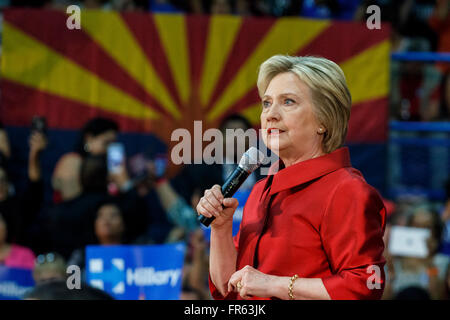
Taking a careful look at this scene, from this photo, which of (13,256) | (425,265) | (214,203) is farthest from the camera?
(425,265)

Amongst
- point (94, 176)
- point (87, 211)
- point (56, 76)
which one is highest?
point (56, 76)

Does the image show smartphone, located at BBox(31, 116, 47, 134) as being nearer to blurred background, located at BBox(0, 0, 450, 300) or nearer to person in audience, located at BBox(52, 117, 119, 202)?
blurred background, located at BBox(0, 0, 450, 300)

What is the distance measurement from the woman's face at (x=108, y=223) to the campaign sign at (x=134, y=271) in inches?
52.4

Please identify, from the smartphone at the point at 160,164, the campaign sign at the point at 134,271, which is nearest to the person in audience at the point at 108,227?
the smartphone at the point at 160,164

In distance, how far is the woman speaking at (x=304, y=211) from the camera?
1.65 meters

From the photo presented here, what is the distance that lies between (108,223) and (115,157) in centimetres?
83

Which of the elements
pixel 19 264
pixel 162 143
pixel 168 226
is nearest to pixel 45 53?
pixel 162 143

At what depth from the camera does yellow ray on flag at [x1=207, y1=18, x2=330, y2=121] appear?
5941 mm

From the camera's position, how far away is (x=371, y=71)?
598 cm

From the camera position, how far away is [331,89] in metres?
1.76

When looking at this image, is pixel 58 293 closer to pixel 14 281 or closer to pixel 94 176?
pixel 14 281

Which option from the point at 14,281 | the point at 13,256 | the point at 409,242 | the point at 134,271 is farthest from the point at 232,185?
the point at 409,242

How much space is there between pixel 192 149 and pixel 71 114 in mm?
1019
